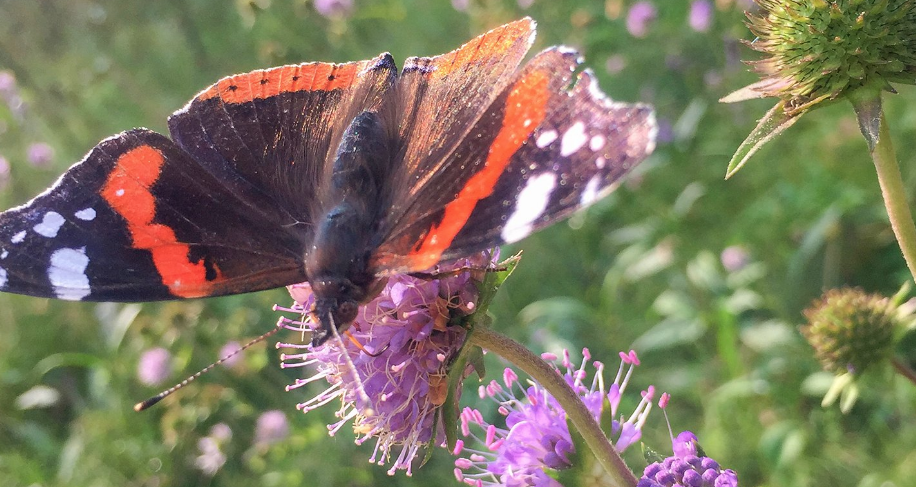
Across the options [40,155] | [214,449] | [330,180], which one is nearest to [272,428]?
[214,449]

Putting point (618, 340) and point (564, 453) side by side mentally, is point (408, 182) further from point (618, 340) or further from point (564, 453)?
point (618, 340)

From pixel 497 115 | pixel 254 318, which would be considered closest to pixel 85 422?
pixel 254 318

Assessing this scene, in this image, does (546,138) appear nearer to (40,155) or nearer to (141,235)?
(141,235)

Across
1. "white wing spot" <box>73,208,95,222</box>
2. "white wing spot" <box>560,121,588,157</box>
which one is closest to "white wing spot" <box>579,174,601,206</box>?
"white wing spot" <box>560,121,588,157</box>

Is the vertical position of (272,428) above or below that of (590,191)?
above

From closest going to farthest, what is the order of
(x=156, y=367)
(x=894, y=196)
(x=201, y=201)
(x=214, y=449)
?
(x=894, y=196) → (x=201, y=201) → (x=214, y=449) → (x=156, y=367)

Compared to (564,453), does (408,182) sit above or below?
above
